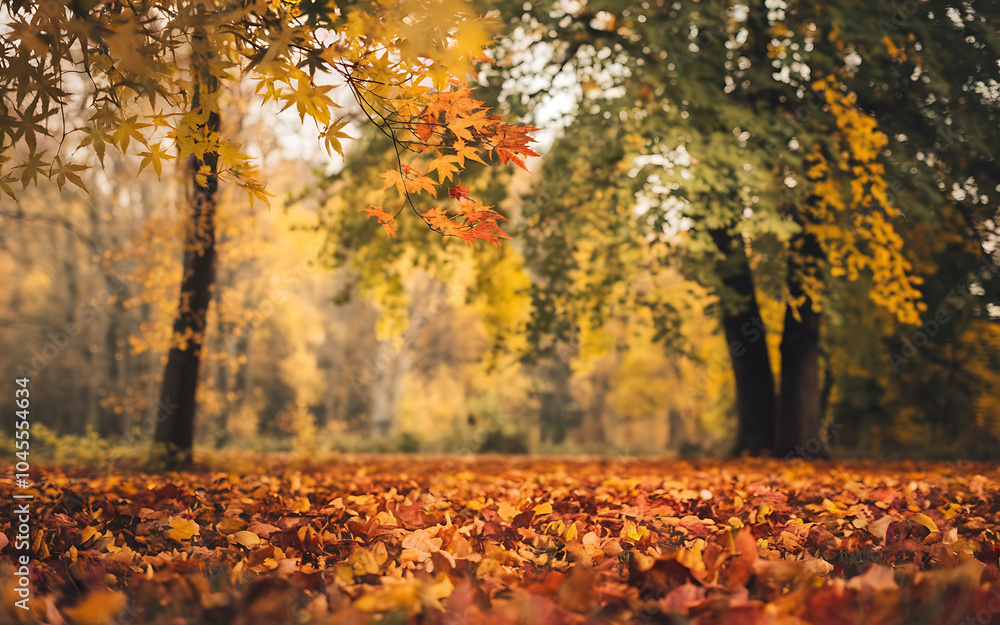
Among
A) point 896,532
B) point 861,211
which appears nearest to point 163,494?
point 896,532

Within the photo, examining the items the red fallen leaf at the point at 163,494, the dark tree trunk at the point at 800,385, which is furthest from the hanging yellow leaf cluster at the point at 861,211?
the red fallen leaf at the point at 163,494

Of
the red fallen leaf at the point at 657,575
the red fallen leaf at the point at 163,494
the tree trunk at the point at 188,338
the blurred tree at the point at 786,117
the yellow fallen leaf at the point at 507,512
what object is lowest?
the red fallen leaf at the point at 163,494

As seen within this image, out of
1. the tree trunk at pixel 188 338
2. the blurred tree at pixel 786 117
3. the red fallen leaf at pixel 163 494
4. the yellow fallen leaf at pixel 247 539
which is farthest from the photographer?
the tree trunk at pixel 188 338

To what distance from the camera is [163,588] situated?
63.7 inches

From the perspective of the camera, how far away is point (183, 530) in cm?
248

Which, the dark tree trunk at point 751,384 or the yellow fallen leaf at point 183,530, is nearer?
the yellow fallen leaf at point 183,530

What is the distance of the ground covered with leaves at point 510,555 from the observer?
1442mm

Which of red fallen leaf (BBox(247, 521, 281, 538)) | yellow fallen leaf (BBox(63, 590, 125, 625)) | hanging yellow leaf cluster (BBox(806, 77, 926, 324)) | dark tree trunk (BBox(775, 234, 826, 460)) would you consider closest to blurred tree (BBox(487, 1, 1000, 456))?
hanging yellow leaf cluster (BBox(806, 77, 926, 324))

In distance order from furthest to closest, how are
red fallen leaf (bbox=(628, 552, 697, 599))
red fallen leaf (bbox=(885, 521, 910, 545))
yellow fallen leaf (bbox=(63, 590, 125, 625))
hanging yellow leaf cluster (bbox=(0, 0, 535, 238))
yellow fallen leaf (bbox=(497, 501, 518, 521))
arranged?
1. yellow fallen leaf (bbox=(497, 501, 518, 521))
2. red fallen leaf (bbox=(885, 521, 910, 545))
3. hanging yellow leaf cluster (bbox=(0, 0, 535, 238))
4. red fallen leaf (bbox=(628, 552, 697, 599))
5. yellow fallen leaf (bbox=(63, 590, 125, 625))

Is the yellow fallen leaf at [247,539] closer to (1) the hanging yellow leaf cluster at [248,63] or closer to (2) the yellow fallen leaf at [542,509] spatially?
(2) the yellow fallen leaf at [542,509]

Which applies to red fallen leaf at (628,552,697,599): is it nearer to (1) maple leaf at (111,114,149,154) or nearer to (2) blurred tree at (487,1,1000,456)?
(1) maple leaf at (111,114,149,154)

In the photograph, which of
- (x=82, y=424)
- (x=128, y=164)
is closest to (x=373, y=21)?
(x=128, y=164)

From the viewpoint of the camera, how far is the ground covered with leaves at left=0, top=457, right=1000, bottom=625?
1442mm

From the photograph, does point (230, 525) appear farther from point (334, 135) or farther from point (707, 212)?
point (707, 212)
